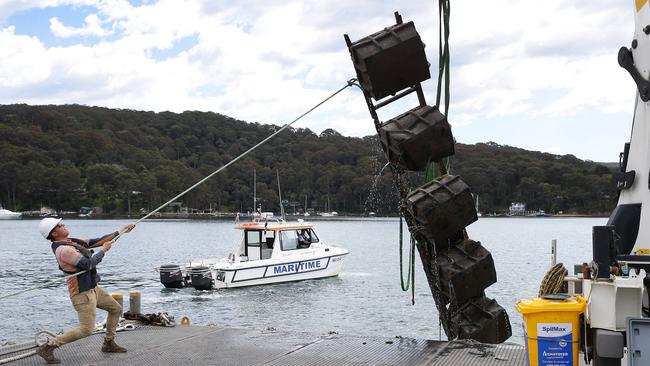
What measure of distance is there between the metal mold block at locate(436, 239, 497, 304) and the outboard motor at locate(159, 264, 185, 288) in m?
23.3

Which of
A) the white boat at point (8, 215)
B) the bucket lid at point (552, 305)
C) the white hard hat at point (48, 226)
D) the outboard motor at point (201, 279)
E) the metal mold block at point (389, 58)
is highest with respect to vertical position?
the metal mold block at point (389, 58)

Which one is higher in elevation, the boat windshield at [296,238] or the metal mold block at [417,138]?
the metal mold block at [417,138]

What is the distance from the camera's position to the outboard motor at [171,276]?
30436 mm

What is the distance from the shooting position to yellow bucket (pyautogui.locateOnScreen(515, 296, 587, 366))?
5.66 meters

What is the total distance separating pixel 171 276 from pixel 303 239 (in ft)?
21.6

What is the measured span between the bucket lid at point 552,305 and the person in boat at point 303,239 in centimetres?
2733

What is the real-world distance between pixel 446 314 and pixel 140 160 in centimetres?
17837

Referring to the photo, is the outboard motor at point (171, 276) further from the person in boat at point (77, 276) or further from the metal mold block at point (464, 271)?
the metal mold block at point (464, 271)

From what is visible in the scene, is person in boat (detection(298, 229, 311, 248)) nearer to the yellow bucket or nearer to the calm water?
the calm water

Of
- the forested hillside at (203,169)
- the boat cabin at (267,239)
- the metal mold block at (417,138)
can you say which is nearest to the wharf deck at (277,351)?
the metal mold block at (417,138)

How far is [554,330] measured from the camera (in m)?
5.70

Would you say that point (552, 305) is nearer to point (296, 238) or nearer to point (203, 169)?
point (296, 238)

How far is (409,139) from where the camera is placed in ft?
27.0

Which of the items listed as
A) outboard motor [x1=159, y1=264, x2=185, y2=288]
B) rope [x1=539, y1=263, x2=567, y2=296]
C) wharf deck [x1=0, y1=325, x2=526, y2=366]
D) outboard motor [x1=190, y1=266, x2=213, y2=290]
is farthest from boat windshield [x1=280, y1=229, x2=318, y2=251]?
rope [x1=539, y1=263, x2=567, y2=296]
